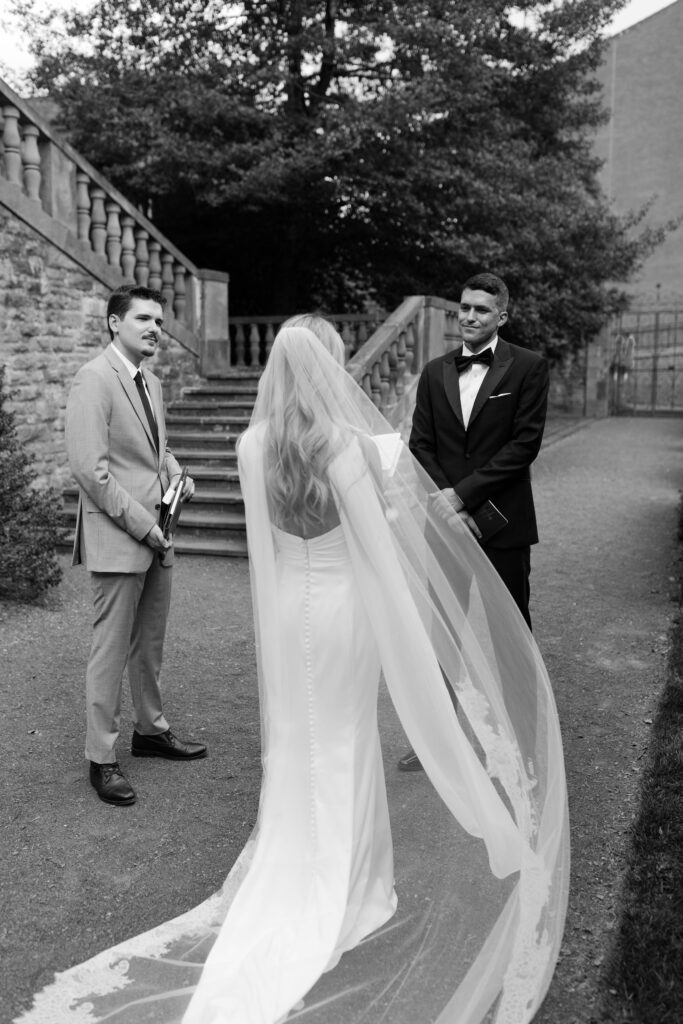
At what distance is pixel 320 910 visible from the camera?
2.79 metres

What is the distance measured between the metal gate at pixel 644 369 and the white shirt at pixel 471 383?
20012 mm

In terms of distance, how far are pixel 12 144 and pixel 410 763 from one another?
8355mm

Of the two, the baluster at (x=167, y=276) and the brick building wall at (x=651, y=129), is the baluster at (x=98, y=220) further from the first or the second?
the brick building wall at (x=651, y=129)

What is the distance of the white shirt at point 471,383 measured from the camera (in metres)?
4.40

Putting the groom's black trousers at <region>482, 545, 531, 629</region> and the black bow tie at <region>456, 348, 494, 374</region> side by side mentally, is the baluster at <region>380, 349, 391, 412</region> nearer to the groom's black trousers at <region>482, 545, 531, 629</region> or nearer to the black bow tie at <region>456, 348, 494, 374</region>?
the black bow tie at <region>456, 348, 494, 374</region>

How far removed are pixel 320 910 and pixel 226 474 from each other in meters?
7.15

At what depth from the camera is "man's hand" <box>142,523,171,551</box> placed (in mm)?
3971

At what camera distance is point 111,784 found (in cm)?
397

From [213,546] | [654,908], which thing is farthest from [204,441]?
[654,908]

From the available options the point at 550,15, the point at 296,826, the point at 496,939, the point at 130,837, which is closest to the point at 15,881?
the point at 130,837

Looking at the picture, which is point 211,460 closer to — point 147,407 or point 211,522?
point 211,522

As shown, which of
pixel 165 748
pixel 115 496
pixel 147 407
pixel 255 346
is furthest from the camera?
pixel 255 346

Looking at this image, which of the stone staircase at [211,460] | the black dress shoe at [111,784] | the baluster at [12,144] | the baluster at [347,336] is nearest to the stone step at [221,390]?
the stone staircase at [211,460]

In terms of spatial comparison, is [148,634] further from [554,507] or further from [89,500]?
[554,507]
